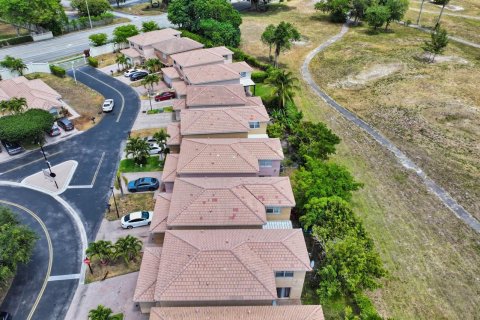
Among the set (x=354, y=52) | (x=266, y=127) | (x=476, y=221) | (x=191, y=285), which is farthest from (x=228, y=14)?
(x=191, y=285)

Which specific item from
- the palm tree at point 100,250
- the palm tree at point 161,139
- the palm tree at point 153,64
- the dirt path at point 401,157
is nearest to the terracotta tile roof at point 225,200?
the palm tree at point 100,250

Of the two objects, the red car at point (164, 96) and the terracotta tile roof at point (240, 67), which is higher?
the terracotta tile roof at point (240, 67)

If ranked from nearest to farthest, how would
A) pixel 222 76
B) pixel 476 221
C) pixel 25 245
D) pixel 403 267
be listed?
pixel 25 245 < pixel 403 267 < pixel 476 221 < pixel 222 76

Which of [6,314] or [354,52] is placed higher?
[354,52]

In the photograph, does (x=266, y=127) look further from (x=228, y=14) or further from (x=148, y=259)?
(x=228, y=14)

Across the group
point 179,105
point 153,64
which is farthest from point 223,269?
point 153,64

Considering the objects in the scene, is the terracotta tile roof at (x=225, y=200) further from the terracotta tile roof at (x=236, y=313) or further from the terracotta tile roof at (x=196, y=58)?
the terracotta tile roof at (x=196, y=58)

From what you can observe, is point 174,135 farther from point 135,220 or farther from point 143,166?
point 135,220
